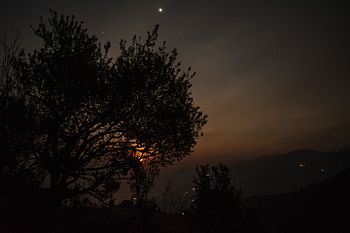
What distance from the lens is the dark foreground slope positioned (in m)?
74.8

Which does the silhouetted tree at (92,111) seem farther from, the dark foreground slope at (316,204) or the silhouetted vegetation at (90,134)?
the dark foreground slope at (316,204)

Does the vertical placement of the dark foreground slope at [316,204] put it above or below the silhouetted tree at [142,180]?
below

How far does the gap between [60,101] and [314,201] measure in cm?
9220

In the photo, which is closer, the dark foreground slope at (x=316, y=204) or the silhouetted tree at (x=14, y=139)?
the silhouetted tree at (x=14, y=139)

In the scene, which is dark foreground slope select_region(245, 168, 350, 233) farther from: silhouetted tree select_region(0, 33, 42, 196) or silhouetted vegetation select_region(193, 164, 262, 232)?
silhouetted tree select_region(0, 33, 42, 196)

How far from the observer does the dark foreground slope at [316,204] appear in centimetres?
7475

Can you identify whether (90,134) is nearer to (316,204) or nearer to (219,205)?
(219,205)

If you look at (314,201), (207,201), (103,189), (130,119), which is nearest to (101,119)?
(130,119)

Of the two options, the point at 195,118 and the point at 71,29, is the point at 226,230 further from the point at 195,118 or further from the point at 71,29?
the point at 71,29

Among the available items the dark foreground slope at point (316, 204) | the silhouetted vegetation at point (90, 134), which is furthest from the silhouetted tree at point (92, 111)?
the dark foreground slope at point (316, 204)

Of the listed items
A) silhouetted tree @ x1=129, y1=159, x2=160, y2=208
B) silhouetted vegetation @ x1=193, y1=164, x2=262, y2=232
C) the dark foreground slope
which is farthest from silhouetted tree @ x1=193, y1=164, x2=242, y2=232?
the dark foreground slope

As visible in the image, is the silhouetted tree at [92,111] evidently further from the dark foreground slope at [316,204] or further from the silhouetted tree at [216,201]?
the dark foreground slope at [316,204]

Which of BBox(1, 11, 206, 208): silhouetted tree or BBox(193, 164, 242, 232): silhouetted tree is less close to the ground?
BBox(1, 11, 206, 208): silhouetted tree

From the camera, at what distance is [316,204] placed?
288 feet
